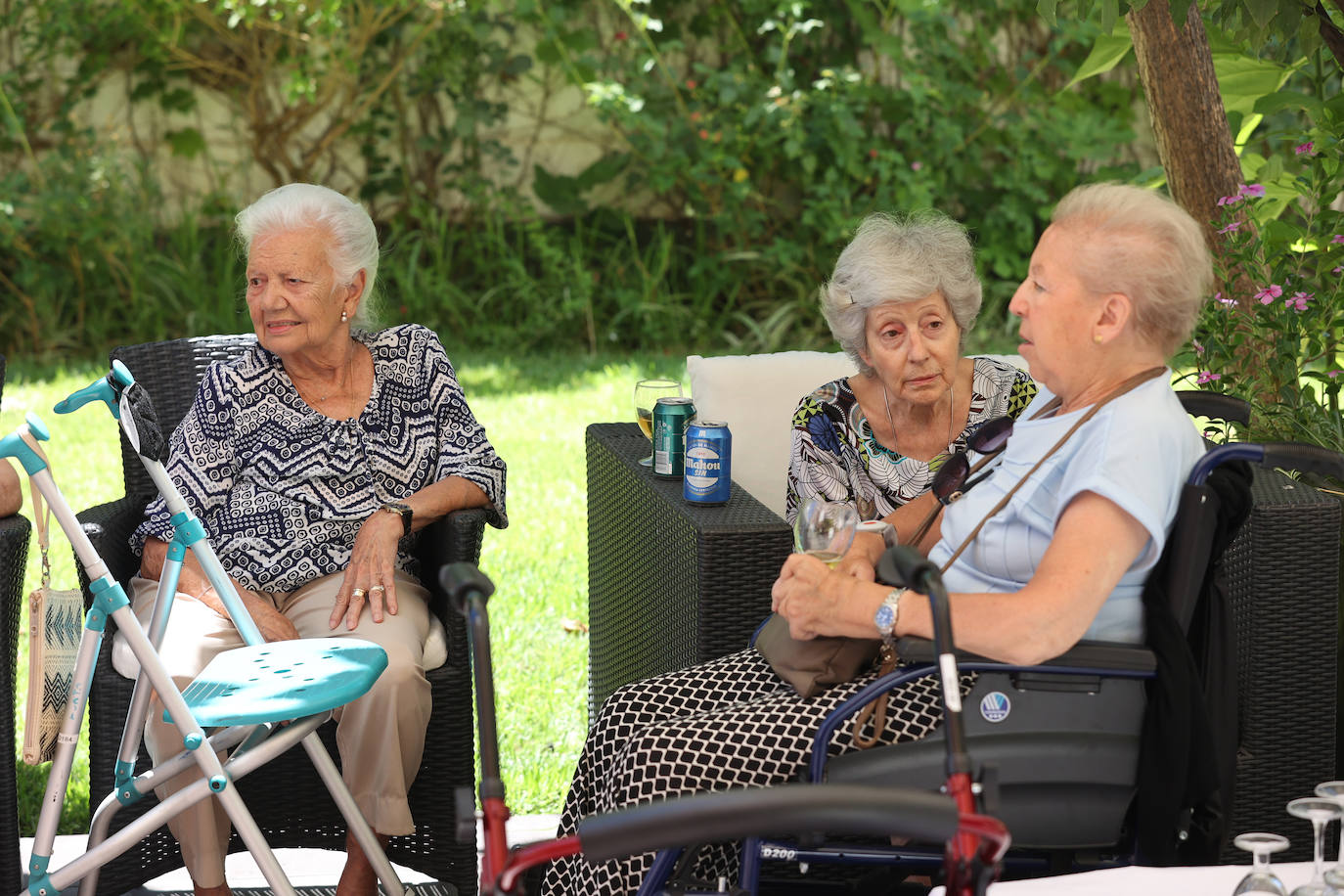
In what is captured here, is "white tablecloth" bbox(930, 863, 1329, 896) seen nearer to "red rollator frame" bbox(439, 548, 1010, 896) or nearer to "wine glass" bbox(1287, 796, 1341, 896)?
"wine glass" bbox(1287, 796, 1341, 896)

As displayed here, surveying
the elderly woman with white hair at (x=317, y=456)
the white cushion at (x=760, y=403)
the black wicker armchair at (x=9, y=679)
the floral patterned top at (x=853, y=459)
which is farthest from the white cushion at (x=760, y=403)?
the black wicker armchair at (x=9, y=679)

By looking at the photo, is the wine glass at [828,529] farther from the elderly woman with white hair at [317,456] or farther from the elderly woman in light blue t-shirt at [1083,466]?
the elderly woman with white hair at [317,456]

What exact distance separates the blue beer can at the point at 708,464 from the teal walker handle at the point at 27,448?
1121mm

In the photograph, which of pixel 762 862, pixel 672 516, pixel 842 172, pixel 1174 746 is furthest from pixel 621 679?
pixel 842 172

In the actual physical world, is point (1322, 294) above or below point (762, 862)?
above

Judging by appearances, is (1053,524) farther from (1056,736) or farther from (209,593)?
(209,593)

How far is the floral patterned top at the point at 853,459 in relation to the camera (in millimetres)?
2865

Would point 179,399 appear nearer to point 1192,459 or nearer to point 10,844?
point 10,844

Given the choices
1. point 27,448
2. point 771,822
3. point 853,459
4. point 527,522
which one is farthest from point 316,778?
point 527,522

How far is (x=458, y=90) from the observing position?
8.12 meters

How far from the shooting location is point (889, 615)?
87.4 inches

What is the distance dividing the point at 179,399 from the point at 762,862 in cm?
167

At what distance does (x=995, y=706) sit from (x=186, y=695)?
4.22 feet

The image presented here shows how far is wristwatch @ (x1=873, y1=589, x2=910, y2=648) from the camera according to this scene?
2.21 metres
